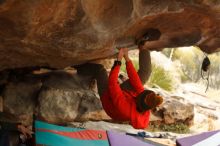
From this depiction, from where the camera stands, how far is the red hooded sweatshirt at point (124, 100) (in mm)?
6012

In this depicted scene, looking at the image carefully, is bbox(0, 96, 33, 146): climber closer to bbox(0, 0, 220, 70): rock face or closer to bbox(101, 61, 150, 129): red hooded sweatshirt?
bbox(0, 0, 220, 70): rock face

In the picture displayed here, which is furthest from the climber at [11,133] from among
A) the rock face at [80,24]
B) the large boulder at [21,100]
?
the large boulder at [21,100]

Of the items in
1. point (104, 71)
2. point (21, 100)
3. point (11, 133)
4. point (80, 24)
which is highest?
point (80, 24)

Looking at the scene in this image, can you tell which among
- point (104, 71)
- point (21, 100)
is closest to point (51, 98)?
point (21, 100)

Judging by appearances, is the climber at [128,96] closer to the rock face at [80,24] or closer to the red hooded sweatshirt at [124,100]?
the red hooded sweatshirt at [124,100]

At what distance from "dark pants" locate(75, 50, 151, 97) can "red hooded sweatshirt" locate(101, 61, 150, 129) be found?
312 millimetres

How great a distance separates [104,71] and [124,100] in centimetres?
98

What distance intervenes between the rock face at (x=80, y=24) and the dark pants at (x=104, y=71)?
654 millimetres

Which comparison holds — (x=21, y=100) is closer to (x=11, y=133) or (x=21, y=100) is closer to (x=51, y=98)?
(x=51, y=98)

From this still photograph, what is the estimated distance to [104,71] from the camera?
271 inches

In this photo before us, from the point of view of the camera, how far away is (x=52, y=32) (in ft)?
15.9

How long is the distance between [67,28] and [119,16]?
75 cm

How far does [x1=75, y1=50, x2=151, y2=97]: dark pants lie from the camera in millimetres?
6699

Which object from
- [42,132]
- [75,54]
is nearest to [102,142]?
[42,132]
